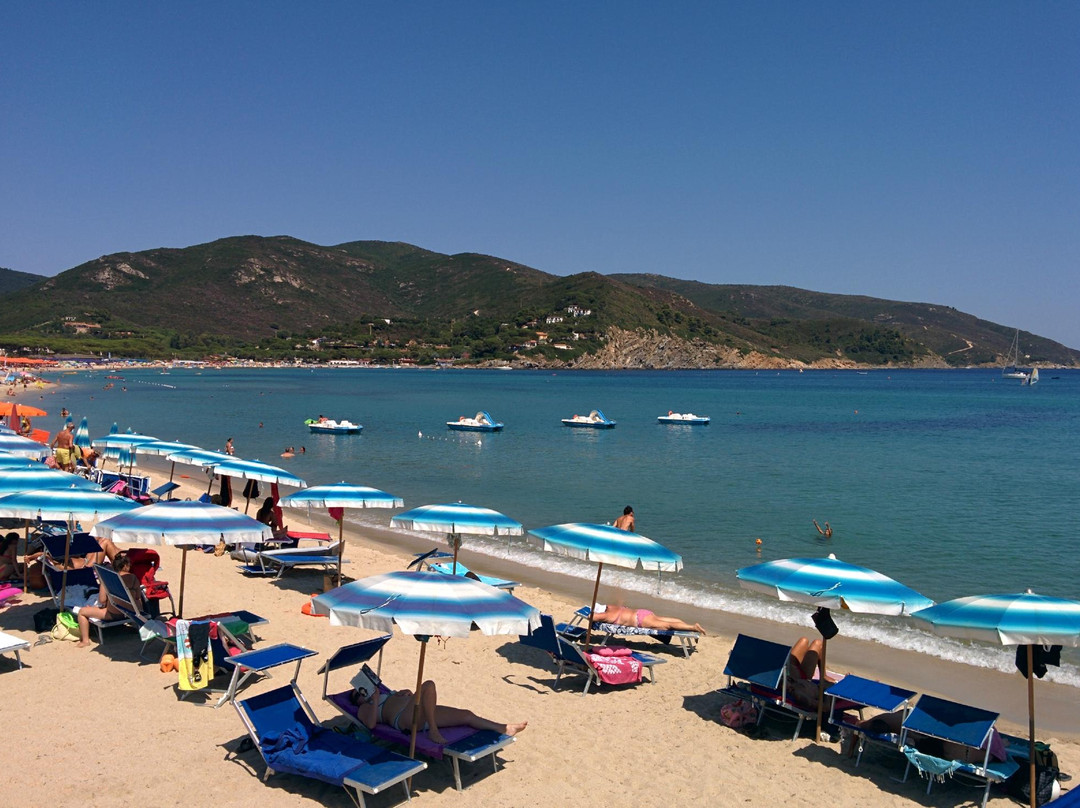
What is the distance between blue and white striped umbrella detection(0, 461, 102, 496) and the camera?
35.2 ft

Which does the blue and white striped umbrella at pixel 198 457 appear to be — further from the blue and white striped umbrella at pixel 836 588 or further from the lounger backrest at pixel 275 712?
the blue and white striped umbrella at pixel 836 588

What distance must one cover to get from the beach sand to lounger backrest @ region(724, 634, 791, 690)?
54cm

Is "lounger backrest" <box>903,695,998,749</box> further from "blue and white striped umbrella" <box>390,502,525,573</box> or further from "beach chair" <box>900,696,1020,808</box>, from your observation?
"blue and white striped umbrella" <box>390,502,525,573</box>

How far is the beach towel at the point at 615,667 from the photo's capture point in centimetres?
925

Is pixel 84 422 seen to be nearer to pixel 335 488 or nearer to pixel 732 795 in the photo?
pixel 335 488

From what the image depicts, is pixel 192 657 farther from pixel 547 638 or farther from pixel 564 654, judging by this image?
pixel 564 654

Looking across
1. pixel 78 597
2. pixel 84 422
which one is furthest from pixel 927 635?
pixel 84 422

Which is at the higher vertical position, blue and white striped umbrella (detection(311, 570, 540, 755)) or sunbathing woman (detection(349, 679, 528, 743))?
blue and white striped umbrella (detection(311, 570, 540, 755))

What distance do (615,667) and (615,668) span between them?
1cm

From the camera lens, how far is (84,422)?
2606 centimetres

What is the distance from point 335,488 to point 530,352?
18734cm

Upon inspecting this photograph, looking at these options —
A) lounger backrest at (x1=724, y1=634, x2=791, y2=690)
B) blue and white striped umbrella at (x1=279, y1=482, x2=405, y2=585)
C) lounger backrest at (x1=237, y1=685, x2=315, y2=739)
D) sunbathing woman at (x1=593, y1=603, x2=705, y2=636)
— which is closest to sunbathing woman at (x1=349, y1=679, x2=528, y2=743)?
lounger backrest at (x1=237, y1=685, x2=315, y2=739)

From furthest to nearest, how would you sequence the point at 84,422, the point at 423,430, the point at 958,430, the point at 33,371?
the point at 33,371
the point at 958,430
the point at 423,430
the point at 84,422

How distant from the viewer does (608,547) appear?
30.2ft
